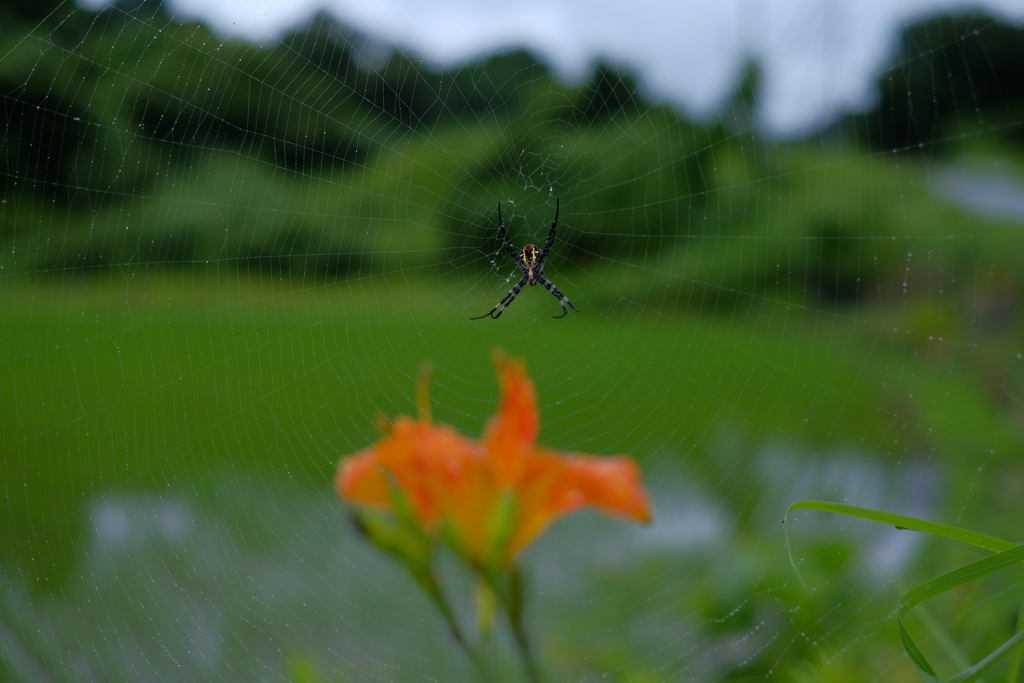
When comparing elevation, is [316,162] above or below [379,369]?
above

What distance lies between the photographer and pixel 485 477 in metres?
0.51

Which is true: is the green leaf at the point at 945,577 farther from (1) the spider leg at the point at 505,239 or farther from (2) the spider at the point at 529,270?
(2) the spider at the point at 529,270

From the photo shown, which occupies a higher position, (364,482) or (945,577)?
(945,577)

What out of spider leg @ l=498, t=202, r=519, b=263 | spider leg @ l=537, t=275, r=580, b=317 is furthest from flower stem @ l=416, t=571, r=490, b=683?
spider leg @ l=537, t=275, r=580, b=317

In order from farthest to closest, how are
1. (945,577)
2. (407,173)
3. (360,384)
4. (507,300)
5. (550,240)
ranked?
(507,300) < (550,240) < (360,384) < (407,173) < (945,577)

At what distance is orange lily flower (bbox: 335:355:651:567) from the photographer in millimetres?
497

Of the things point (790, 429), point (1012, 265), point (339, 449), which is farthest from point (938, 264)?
point (339, 449)

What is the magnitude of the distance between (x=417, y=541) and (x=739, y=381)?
2.86 metres

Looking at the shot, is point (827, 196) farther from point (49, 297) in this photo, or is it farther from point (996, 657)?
point (996, 657)

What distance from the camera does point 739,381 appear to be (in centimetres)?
317

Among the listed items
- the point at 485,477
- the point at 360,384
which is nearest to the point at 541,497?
the point at 485,477

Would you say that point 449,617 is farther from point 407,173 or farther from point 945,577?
point 407,173

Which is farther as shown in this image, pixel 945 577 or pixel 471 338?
pixel 471 338

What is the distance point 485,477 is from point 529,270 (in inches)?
102
